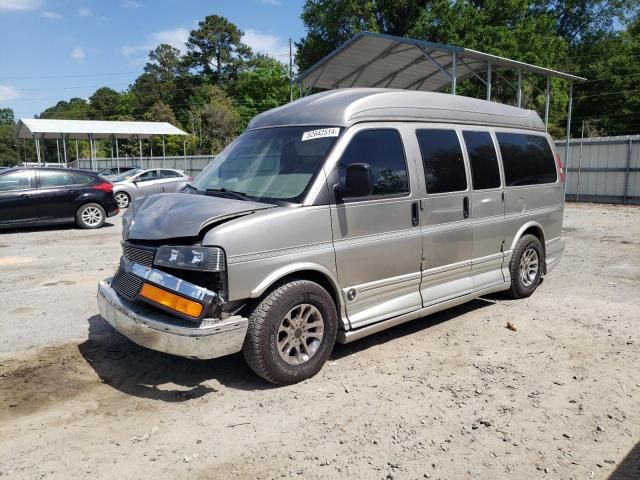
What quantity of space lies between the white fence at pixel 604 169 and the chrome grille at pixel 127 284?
17.4 m

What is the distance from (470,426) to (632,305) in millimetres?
3752

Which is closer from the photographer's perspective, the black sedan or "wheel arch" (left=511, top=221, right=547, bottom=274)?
"wheel arch" (left=511, top=221, right=547, bottom=274)

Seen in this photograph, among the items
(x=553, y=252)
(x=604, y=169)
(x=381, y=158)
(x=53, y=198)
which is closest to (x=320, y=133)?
(x=381, y=158)

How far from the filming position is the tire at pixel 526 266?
617 centimetres

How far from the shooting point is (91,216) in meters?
13.2

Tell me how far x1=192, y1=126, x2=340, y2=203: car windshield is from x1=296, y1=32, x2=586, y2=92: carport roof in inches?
351

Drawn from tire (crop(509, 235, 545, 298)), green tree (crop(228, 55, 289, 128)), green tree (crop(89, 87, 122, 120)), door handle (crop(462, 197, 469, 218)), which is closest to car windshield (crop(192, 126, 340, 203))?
door handle (crop(462, 197, 469, 218))

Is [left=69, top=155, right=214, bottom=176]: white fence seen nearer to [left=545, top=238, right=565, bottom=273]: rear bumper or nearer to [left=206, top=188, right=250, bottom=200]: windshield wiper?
[left=545, top=238, right=565, bottom=273]: rear bumper

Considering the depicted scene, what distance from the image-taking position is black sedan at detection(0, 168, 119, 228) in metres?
12.0

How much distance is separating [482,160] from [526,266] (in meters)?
1.66

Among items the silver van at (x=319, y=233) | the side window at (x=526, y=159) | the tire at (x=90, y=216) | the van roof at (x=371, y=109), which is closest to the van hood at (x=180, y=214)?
the silver van at (x=319, y=233)

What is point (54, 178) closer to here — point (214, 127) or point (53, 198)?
point (53, 198)

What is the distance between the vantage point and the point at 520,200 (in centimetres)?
616

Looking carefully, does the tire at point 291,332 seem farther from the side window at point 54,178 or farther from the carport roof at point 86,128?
the carport roof at point 86,128
